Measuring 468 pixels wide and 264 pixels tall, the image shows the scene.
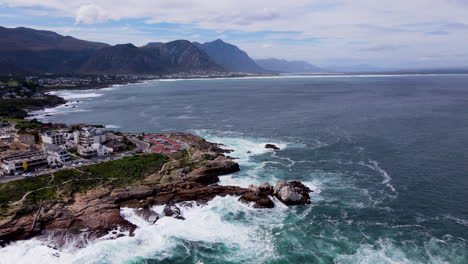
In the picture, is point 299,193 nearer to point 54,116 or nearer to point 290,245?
point 290,245

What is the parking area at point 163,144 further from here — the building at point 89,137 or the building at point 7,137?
the building at point 7,137

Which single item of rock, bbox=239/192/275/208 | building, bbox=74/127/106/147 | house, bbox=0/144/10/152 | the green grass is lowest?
rock, bbox=239/192/275/208

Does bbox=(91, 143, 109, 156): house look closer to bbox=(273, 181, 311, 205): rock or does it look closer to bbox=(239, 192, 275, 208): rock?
bbox=(239, 192, 275, 208): rock

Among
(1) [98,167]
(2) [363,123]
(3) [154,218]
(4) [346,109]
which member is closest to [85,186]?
(1) [98,167]

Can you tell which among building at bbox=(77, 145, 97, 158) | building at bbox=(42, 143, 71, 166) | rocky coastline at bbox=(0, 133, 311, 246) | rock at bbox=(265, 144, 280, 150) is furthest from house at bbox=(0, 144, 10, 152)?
rock at bbox=(265, 144, 280, 150)

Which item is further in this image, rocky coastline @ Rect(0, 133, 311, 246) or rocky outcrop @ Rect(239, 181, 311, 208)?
rocky outcrop @ Rect(239, 181, 311, 208)

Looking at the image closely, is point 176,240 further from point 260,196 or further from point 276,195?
point 276,195

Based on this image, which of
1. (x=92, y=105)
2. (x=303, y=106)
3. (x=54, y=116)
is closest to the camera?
(x=54, y=116)
